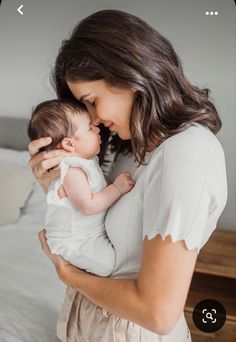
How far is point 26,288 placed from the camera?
1109 mm

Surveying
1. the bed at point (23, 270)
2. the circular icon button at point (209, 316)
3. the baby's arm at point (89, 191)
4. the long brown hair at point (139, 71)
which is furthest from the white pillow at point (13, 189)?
the long brown hair at point (139, 71)

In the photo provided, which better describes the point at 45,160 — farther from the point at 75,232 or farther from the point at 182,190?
the point at 182,190

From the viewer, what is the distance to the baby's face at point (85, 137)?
2.59ft

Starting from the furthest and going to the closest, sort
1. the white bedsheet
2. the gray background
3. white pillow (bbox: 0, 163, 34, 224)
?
white pillow (bbox: 0, 163, 34, 224) → the gray background → the white bedsheet

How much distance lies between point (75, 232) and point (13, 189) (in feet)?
2.48

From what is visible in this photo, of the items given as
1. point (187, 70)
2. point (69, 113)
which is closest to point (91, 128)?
point (69, 113)

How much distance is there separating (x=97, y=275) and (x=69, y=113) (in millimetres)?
278

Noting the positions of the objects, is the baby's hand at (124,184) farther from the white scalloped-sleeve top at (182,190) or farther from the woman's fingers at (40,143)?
the woman's fingers at (40,143)

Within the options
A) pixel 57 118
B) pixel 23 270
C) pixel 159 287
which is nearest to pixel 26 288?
pixel 23 270

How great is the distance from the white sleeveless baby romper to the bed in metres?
0.30

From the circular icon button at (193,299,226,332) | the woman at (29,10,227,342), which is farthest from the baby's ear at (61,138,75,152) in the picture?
the circular icon button at (193,299,226,332)

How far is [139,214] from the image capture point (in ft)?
2.13

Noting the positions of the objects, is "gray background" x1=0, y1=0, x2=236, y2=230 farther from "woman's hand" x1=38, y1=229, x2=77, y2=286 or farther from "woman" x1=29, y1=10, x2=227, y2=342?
"woman's hand" x1=38, y1=229, x2=77, y2=286

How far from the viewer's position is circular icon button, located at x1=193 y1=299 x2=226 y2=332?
116 centimetres
